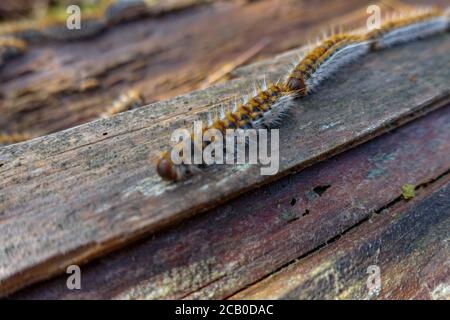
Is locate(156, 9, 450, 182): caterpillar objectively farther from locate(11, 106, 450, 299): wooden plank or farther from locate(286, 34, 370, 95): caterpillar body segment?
locate(11, 106, 450, 299): wooden plank

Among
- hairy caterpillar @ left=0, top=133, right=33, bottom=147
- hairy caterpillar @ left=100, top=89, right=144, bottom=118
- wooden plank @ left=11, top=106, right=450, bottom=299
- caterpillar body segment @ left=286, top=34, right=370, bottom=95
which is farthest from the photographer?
hairy caterpillar @ left=0, top=133, right=33, bottom=147

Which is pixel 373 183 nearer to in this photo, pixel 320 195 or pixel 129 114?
pixel 320 195

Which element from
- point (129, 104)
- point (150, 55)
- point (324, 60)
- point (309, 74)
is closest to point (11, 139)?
point (129, 104)

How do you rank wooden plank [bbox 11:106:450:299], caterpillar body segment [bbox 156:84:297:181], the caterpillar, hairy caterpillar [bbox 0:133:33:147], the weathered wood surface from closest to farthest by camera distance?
wooden plank [bbox 11:106:450:299] < caterpillar body segment [bbox 156:84:297:181] < the caterpillar < hairy caterpillar [bbox 0:133:33:147] < the weathered wood surface

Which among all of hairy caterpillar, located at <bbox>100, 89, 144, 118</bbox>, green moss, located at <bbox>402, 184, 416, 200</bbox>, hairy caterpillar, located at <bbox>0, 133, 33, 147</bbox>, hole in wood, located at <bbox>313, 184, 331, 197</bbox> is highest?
hairy caterpillar, located at <bbox>100, 89, 144, 118</bbox>

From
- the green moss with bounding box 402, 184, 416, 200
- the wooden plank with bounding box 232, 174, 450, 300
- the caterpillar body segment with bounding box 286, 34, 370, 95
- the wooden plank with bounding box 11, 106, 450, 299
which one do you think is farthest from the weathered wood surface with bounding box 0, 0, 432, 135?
the wooden plank with bounding box 232, 174, 450, 300

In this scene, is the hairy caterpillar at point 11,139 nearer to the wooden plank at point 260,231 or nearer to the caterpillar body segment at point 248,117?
the caterpillar body segment at point 248,117
